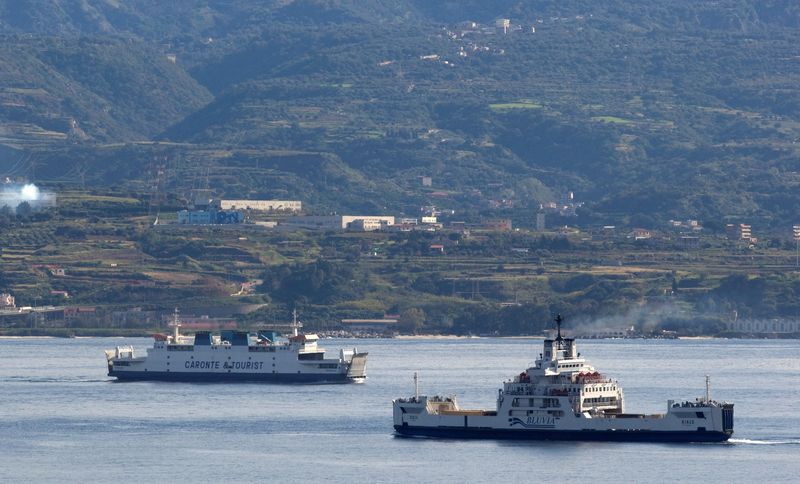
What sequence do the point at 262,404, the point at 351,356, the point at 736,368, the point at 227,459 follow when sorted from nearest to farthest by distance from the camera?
the point at 227,459 → the point at 262,404 → the point at 351,356 → the point at 736,368

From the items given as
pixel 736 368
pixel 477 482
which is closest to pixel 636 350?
pixel 736 368

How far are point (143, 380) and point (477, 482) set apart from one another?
6170cm

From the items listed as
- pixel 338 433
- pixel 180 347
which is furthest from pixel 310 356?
pixel 338 433

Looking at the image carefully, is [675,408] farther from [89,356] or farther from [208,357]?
[89,356]

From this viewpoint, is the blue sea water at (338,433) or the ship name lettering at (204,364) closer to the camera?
the blue sea water at (338,433)

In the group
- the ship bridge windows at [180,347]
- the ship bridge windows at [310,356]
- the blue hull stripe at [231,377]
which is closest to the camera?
the blue hull stripe at [231,377]

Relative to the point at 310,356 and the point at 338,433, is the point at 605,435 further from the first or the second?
the point at 310,356

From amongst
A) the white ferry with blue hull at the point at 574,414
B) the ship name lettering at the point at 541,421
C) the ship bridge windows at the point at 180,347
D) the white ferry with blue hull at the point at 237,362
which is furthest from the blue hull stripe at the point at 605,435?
the ship bridge windows at the point at 180,347

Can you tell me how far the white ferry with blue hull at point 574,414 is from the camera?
98.4m

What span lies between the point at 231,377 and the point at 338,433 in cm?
3940

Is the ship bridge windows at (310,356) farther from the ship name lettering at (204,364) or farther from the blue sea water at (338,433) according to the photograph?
the ship name lettering at (204,364)

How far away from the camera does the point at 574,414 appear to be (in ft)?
324

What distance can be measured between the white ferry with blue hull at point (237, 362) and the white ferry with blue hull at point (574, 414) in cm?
4207

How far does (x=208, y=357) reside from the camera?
5787 inches
